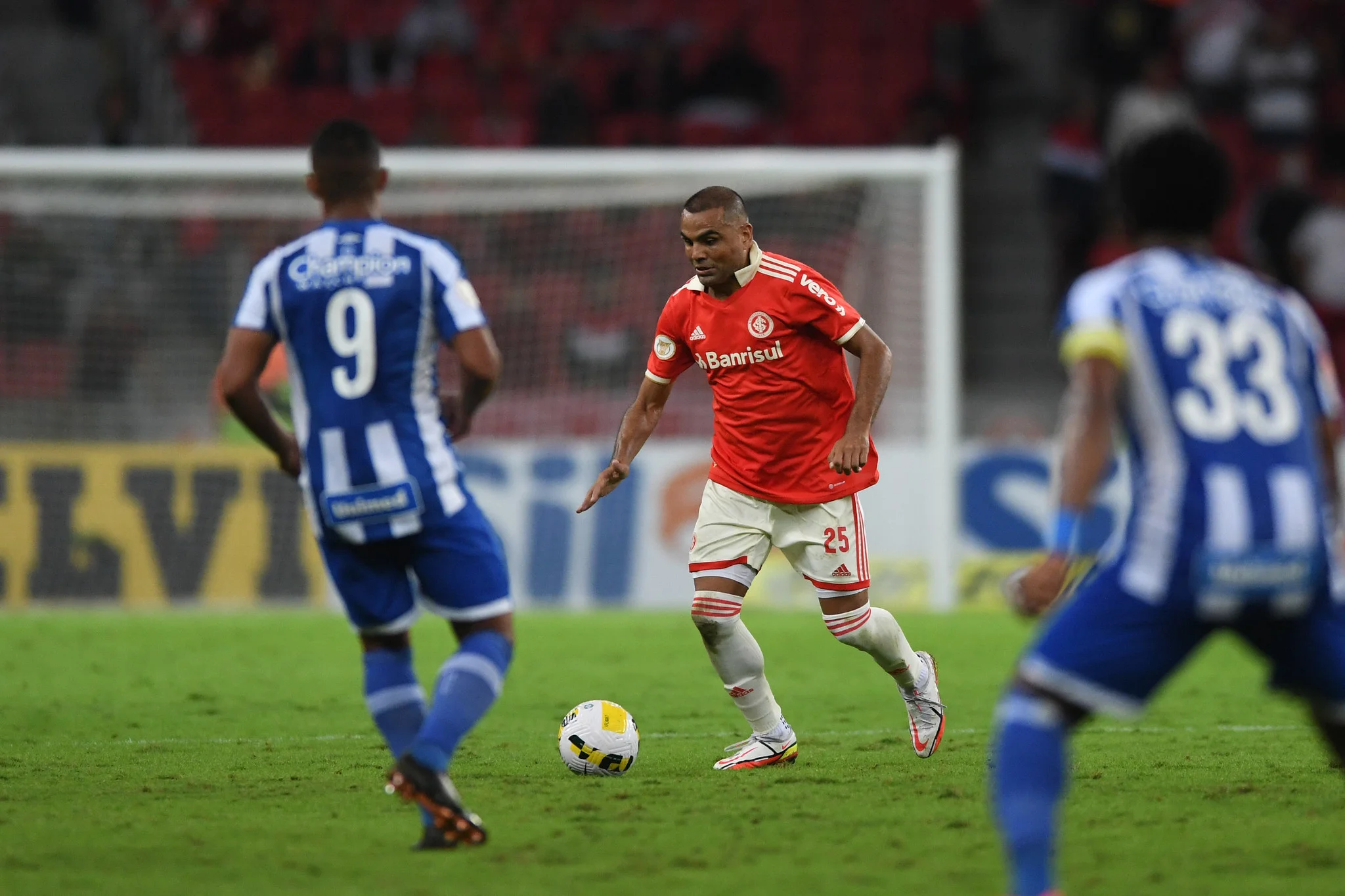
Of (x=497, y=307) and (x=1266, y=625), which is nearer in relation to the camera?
(x=1266, y=625)

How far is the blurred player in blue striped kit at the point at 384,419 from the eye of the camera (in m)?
5.32

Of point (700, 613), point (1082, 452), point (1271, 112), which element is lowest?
point (700, 613)

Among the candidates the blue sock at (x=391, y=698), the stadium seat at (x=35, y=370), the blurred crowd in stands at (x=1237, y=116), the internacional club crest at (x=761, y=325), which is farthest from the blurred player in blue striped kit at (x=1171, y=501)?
the blurred crowd in stands at (x=1237, y=116)

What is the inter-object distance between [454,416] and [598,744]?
68.8 inches

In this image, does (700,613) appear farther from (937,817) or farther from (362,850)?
(362,850)

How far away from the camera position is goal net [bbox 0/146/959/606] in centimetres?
1413

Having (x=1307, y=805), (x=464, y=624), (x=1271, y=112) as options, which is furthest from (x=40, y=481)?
(x=1271, y=112)

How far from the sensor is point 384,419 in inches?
211

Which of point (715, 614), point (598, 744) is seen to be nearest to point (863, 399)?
point (715, 614)

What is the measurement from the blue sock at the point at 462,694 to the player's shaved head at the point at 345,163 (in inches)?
56.0

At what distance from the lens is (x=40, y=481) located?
14.1m

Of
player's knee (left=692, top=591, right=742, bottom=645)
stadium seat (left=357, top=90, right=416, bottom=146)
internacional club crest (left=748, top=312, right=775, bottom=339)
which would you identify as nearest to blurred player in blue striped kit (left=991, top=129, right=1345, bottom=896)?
player's knee (left=692, top=591, right=742, bottom=645)

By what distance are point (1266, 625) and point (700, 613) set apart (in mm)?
2984

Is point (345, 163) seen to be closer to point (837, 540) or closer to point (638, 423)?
point (638, 423)
